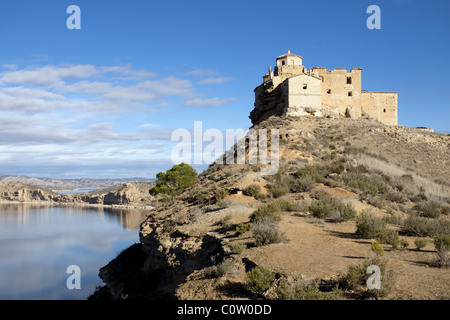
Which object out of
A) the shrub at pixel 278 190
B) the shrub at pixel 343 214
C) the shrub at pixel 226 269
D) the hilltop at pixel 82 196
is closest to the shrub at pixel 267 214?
the shrub at pixel 343 214

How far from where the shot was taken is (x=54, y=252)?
35531 millimetres

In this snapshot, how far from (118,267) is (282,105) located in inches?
700

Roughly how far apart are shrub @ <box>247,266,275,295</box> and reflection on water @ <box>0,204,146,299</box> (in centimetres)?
1913

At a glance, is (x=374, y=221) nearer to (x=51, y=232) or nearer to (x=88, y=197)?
(x=51, y=232)

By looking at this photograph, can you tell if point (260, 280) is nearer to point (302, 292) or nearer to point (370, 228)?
point (302, 292)

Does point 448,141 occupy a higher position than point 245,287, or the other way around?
point 448,141

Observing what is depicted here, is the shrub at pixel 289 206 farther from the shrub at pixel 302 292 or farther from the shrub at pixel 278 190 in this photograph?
the shrub at pixel 302 292

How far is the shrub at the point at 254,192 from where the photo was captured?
14438 mm

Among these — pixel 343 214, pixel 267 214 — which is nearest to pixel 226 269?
pixel 267 214

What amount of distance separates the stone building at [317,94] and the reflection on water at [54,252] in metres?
20.3

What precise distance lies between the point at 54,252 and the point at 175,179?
15.2m

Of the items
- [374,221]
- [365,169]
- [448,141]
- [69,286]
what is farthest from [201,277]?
[448,141]

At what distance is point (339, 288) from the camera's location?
600 centimetres
